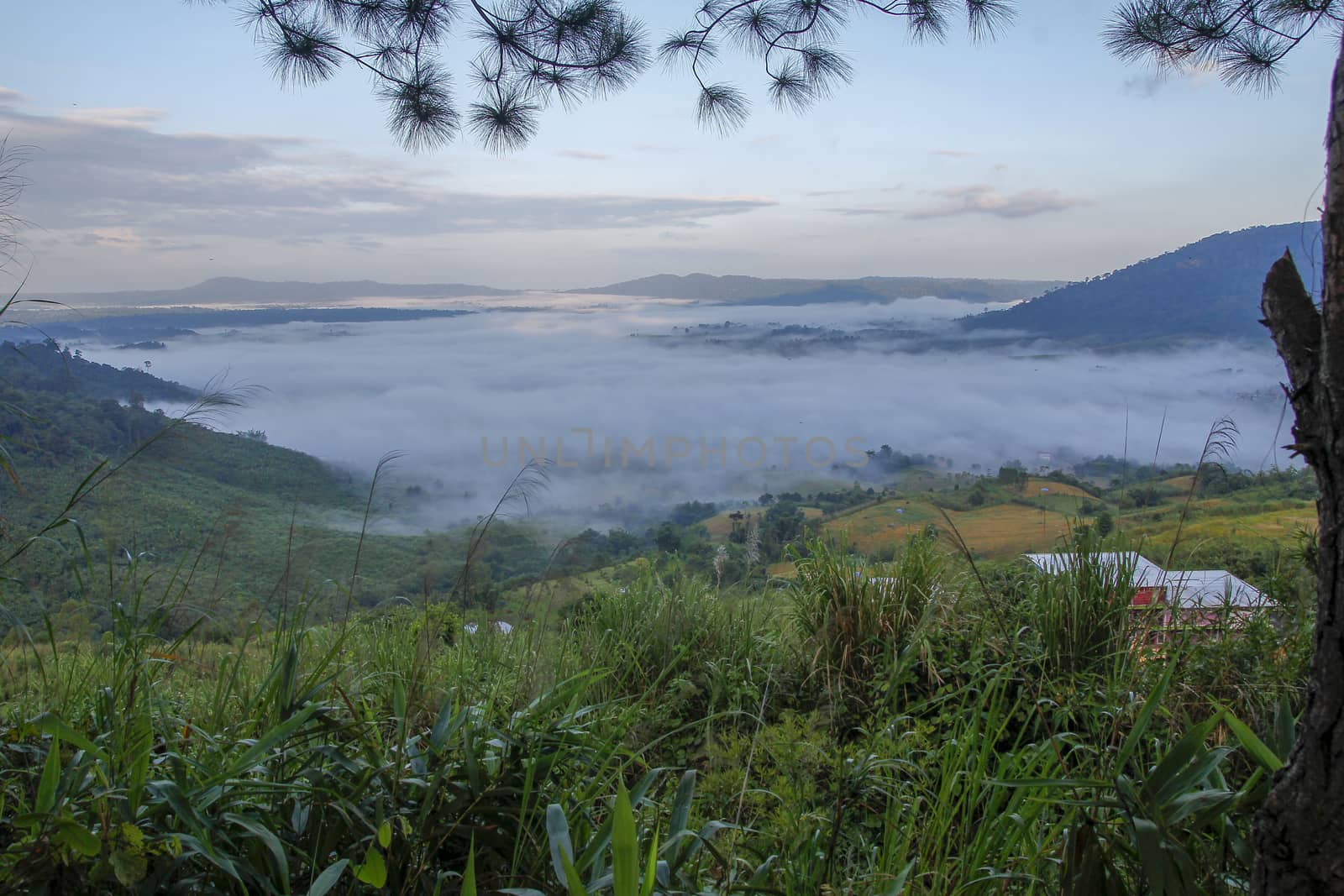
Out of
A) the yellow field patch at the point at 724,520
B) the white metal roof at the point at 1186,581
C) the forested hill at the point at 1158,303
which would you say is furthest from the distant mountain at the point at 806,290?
the white metal roof at the point at 1186,581

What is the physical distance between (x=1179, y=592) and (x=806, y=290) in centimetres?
1005

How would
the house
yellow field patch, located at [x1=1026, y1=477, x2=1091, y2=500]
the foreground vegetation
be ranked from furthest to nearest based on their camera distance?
yellow field patch, located at [x1=1026, y1=477, x2=1091, y2=500], the house, the foreground vegetation

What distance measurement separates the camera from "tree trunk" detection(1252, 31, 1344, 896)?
0.98 metres

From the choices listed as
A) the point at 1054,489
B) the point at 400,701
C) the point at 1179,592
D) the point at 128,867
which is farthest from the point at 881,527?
the point at 128,867

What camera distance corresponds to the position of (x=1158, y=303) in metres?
10.7

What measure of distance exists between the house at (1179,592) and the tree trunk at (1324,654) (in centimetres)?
128

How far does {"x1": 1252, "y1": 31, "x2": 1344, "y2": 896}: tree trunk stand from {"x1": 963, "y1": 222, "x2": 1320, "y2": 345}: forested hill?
8167mm

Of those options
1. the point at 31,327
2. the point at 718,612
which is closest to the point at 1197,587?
the point at 718,612

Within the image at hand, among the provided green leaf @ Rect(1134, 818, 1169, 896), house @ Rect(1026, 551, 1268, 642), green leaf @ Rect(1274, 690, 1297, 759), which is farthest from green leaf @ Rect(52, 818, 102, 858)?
house @ Rect(1026, 551, 1268, 642)

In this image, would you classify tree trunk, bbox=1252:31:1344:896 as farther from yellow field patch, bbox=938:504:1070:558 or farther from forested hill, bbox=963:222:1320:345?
forested hill, bbox=963:222:1320:345

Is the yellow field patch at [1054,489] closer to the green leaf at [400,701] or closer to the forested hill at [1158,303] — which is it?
the green leaf at [400,701]

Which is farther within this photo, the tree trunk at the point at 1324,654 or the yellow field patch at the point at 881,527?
the yellow field patch at the point at 881,527

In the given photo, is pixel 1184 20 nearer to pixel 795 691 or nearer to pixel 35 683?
pixel 795 691

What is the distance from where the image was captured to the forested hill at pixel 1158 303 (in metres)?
8.64
